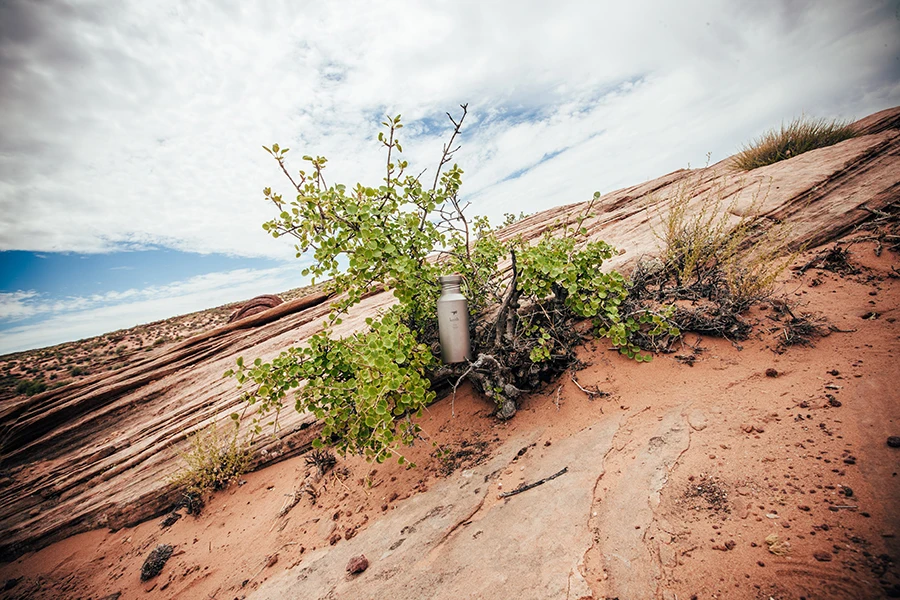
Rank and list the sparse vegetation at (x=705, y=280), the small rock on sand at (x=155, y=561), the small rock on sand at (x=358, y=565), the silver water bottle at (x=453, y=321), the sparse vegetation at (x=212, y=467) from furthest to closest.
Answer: the sparse vegetation at (x=212, y=467) → the small rock on sand at (x=155, y=561) → the sparse vegetation at (x=705, y=280) → the silver water bottle at (x=453, y=321) → the small rock on sand at (x=358, y=565)

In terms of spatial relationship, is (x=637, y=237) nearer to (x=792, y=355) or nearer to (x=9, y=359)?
(x=792, y=355)

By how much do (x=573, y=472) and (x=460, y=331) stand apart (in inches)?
65.9

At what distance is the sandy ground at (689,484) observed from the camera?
1.56 m

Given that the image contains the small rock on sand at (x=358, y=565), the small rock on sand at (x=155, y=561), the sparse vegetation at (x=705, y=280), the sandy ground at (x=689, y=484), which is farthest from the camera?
the small rock on sand at (x=155, y=561)

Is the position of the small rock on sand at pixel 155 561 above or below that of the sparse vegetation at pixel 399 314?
below

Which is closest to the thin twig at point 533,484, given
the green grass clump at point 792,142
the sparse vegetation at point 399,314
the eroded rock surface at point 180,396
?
the eroded rock surface at point 180,396

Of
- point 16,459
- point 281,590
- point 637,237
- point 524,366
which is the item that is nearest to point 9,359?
point 16,459

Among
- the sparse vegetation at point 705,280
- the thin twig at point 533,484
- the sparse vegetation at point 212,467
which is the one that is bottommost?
the sparse vegetation at point 212,467

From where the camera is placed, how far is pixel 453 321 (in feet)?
11.8

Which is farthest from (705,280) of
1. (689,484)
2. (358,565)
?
(358,565)

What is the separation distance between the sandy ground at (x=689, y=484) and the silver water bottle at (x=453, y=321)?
968mm

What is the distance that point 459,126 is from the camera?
3.21m

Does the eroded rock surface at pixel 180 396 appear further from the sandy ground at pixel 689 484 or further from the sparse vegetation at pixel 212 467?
the sandy ground at pixel 689 484

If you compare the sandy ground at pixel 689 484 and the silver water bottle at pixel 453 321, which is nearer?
the sandy ground at pixel 689 484
